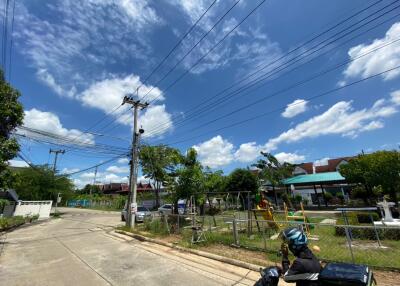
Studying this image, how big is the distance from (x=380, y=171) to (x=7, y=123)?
90.3 ft

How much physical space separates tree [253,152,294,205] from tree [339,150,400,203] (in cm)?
982

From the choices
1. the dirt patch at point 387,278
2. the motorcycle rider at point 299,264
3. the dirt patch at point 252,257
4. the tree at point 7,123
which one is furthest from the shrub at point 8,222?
the dirt patch at point 387,278

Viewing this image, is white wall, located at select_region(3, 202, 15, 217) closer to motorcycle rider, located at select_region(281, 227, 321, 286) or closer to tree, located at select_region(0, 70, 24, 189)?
tree, located at select_region(0, 70, 24, 189)

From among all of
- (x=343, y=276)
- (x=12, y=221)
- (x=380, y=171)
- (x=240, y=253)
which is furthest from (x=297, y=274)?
(x=12, y=221)

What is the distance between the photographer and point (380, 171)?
20.6 metres

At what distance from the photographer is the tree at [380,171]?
2009 cm

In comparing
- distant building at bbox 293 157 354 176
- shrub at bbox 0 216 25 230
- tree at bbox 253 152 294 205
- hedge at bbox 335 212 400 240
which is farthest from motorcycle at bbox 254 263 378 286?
distant building at bbox 293 157 354 176

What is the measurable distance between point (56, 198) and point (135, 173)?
2709 cm

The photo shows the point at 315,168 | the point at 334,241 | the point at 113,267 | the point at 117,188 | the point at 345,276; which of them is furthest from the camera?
the point at 117,188

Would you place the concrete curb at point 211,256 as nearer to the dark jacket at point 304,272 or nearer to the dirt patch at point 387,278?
the dirt patch at point 387,278

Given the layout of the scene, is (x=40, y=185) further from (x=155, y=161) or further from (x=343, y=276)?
(x=343, y=276)

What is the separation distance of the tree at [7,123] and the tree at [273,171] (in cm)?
2683

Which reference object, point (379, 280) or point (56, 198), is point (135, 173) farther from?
point (56, 198)

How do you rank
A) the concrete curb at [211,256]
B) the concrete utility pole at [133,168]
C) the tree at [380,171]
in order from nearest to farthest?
the concrete curb at [211,256] < the concrete utility pole at [133,168] < the tree at [380,171]
